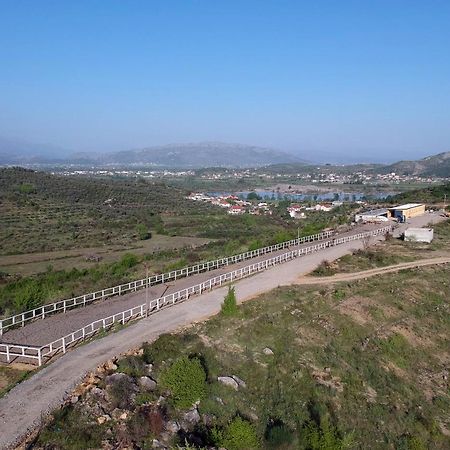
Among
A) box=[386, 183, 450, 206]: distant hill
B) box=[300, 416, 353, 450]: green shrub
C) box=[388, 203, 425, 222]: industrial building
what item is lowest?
box=[386, 183, 450, 206]: distant hill

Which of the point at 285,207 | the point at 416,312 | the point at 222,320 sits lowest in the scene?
the point at 285,207

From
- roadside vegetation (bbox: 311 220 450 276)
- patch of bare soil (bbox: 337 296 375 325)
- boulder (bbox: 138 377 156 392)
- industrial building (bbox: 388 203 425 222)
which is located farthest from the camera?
industrial building (bbox: 388 203 425 222)

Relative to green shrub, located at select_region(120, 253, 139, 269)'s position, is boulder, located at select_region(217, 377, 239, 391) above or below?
above

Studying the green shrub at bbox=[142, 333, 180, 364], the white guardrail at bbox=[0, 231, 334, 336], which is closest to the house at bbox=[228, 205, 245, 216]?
the white guardrail at bbox=[0, 231, 334, 336]

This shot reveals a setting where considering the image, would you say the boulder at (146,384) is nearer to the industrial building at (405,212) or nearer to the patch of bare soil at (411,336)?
the patch of bare soil at (411,336)

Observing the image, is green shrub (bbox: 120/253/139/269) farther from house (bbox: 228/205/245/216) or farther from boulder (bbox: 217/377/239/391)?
house (bbox: 228/205/245/216)

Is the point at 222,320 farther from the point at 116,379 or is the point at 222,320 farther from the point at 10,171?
the point at 10,171

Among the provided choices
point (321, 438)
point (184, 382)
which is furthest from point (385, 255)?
point (184, 382)

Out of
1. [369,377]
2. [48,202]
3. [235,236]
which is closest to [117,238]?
[235,236]
